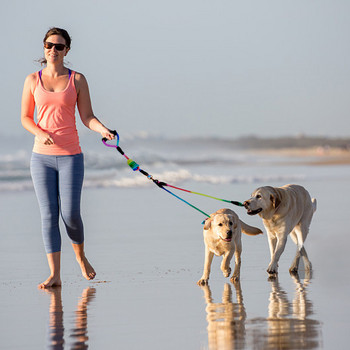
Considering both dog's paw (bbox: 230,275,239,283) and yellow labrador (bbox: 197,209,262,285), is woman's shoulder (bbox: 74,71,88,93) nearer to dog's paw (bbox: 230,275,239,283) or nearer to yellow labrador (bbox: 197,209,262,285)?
yellow labrador (bbox: 197,209,262,285)

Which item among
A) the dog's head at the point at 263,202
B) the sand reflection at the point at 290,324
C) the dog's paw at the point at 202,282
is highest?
the dog's head at the point at 263,202

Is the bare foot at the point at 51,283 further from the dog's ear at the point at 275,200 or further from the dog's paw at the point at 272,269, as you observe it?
the dog's ear at the point at 275,200

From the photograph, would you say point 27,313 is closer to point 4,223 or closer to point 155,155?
point 4,223

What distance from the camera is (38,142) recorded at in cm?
561

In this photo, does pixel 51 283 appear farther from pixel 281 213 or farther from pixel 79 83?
pixel 281 213

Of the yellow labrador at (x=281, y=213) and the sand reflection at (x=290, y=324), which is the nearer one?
the sand reflection at (x=290, y=324)

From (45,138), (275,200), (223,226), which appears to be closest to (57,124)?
(45,138)

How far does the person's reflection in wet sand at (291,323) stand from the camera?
152 inches

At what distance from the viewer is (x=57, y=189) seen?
18.9 feet

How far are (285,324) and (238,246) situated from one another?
1816 mm

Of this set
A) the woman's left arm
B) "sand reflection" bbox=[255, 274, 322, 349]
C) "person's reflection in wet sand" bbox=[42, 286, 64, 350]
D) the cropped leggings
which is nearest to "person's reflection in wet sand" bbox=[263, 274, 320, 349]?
"sand reflection" bbox=[255, 274, 322, 349]

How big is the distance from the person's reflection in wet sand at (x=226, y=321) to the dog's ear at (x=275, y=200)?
94cm

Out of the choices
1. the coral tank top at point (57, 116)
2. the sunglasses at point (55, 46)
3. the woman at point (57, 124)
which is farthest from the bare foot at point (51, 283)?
the sunglasses at point (55, 46)

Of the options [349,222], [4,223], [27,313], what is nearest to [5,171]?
[4,223]
